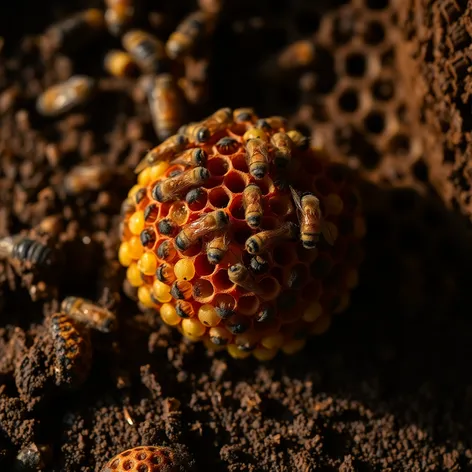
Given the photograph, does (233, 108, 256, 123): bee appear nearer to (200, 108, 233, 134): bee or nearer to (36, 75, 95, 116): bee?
(200, 108, 233, 134): bee

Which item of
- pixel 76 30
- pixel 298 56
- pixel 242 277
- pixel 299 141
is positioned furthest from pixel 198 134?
pixel 76 30

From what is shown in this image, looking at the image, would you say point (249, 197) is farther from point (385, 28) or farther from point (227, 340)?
point (385, 28)

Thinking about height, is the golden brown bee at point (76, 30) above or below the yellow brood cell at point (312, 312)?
above

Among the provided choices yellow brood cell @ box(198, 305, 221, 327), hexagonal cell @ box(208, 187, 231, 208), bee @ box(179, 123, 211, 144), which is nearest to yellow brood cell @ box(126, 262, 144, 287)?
yellow brood cell @ box(198, 305, 221, 327)

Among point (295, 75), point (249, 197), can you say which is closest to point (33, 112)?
point (295, 75)

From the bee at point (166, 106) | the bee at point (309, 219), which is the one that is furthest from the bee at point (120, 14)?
the bee at point (309, 219)

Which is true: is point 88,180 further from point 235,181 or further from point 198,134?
point 235,181

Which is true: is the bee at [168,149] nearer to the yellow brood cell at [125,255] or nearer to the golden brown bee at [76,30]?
the yellow brood cell at [125,255]
